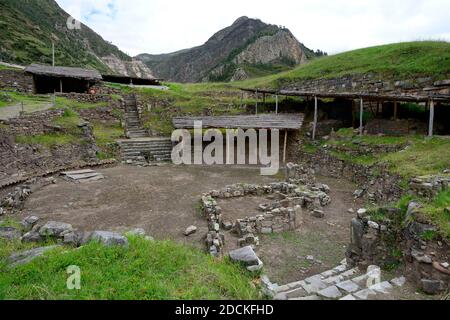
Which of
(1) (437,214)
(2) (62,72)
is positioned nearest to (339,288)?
(1) (437,214)

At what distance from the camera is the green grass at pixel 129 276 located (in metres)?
4.13

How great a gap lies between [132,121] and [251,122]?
10.4 m

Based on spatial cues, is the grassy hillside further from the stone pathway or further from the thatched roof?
the stone pathway

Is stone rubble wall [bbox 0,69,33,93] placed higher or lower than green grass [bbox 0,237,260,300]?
higher

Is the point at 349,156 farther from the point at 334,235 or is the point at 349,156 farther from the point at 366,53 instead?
the point at 366,53

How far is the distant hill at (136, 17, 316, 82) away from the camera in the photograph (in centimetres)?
4944

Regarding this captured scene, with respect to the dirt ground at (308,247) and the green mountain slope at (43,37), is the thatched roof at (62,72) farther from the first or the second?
the dirt ground at (308,247)

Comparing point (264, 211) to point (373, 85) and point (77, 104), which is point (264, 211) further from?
point (77, 104)

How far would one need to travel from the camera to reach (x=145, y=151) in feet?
63.8
